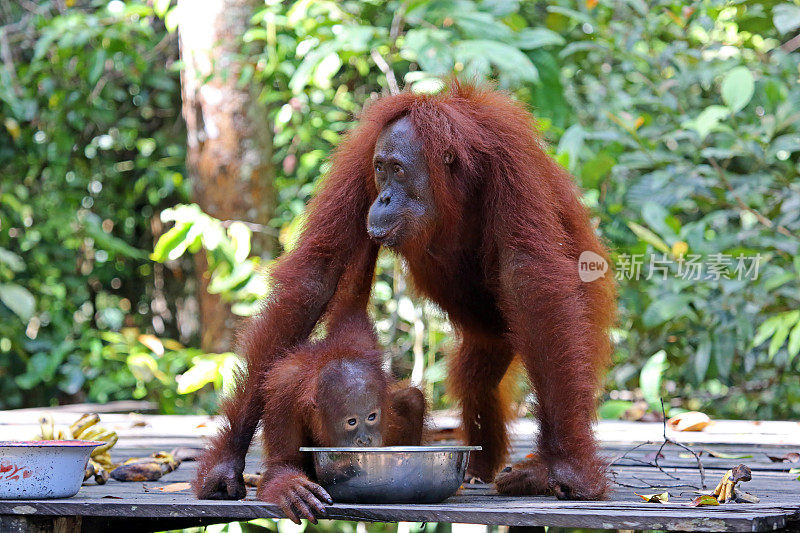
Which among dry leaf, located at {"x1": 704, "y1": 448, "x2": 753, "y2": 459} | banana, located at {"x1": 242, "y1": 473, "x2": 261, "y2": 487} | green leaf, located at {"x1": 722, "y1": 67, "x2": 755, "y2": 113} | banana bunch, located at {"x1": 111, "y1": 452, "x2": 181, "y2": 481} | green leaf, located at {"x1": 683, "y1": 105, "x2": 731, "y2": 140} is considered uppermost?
green leaf, located at {"x1": 722, "y1": 67, "x2": 755, "y2": 113}

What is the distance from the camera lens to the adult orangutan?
2.27 m

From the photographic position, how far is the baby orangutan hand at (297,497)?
1.88 m

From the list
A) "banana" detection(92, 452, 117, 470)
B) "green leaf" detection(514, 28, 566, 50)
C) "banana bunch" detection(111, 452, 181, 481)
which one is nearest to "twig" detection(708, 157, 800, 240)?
"green leaf" detection(514, 28, 566, 50)

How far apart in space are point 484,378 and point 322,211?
840 millimetres

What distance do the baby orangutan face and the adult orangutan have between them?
0.33 meters

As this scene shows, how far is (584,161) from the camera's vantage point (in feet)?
15.6

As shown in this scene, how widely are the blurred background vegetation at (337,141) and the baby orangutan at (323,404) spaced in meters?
1.06

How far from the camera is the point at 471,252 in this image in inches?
103

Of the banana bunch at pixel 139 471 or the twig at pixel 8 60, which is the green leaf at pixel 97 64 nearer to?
the twig at pixel 8 60

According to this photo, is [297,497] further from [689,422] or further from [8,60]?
[8,60]

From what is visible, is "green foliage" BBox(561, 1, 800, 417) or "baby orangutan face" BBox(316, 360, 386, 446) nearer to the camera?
"baby orangutan face" BBox(316, 360, 386, 446)

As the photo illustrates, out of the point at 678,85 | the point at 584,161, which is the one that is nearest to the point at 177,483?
the point at 584,161

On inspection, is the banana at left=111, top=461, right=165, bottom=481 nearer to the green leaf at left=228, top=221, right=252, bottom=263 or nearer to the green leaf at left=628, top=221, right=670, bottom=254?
the green leaf at left=228, top=221, right=252, bottom=263

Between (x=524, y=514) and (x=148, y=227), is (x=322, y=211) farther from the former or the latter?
(x=148, y=227)
